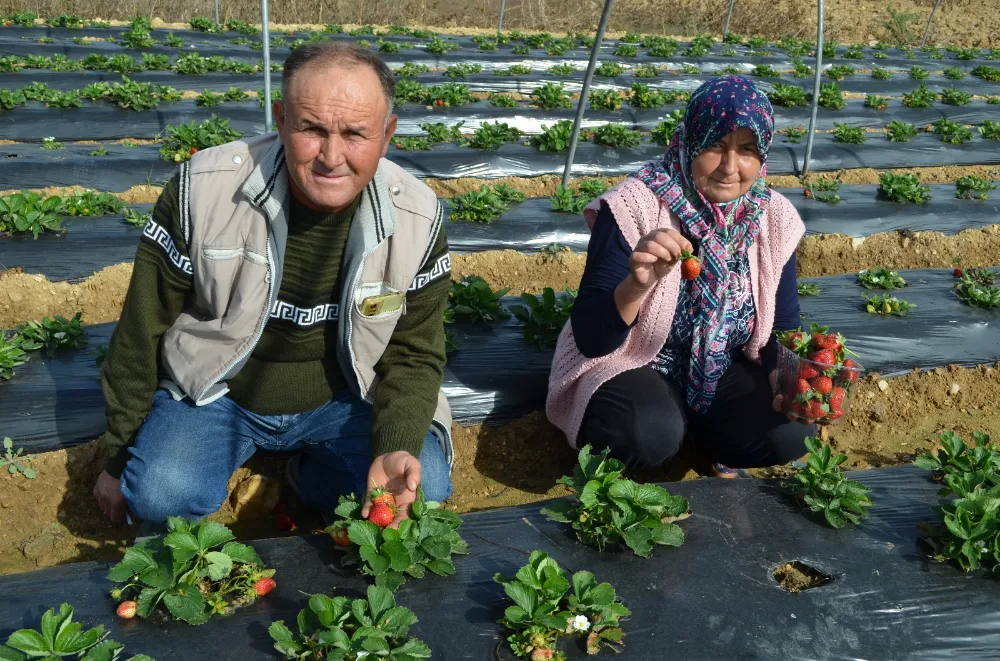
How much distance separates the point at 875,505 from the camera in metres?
2.57

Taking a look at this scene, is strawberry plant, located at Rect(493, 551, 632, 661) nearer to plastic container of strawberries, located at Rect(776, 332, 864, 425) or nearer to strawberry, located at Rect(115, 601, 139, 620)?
strawberry, located at Rect(115, 601, 139, 620)

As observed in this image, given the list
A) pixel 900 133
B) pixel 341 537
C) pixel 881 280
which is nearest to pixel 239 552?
pixel 341 537

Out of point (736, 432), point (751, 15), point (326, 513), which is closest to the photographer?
point (326, 513)

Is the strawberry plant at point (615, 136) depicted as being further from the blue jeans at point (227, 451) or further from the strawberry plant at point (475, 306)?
the blue jeans at point (227, 451)

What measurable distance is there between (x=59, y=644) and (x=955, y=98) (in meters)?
11.2

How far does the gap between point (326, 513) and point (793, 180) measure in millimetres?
6020

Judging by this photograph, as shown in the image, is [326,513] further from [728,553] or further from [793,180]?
[793,180]

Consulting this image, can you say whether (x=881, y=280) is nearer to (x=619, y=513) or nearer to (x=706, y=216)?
(x=706, y=216)

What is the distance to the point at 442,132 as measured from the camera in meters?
7.16

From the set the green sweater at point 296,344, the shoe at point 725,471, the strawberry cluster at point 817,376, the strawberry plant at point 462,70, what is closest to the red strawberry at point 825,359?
the strawberry cluster at point 817,376

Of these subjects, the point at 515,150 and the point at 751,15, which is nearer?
the point at 515,150

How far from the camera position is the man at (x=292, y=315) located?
218 cm

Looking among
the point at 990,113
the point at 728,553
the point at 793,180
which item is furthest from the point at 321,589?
the point at 990,113

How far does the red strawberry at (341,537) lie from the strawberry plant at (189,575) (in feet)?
0.63
